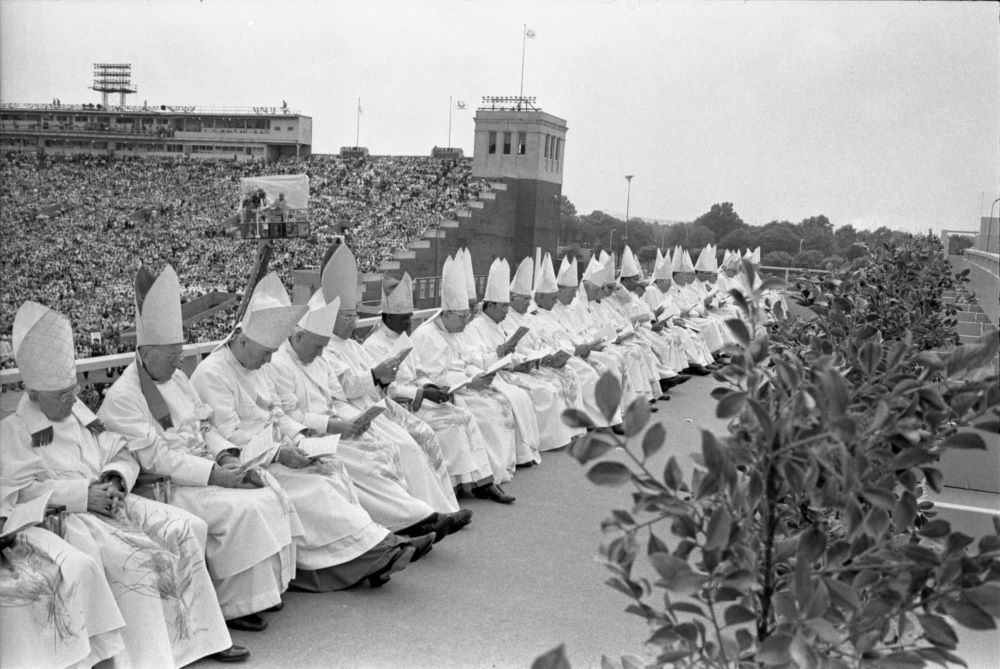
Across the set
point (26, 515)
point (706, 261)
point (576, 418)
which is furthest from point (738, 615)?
point (706, 261)

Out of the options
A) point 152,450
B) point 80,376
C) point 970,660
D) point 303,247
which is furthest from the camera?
point 303,247

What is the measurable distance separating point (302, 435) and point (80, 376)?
1.45 meters

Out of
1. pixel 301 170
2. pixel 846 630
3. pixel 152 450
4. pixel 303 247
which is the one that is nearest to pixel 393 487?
pixel 152 450

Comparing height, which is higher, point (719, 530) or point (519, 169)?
point (519, 169)

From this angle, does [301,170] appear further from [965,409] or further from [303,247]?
[965,409]

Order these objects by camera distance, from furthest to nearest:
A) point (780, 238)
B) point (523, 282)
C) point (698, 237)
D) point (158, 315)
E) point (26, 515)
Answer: point (698, 237), point (780, 238), point (523, 282), point (158, 315), point (26, 515)

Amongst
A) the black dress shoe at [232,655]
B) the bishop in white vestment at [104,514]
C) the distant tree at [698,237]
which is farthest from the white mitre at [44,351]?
the distant tree at [698,237]

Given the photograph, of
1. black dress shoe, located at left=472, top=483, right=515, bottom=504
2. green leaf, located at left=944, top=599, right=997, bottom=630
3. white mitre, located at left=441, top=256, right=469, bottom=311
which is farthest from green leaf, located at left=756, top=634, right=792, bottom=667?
white mitre, located at left=441, top=256, right=469, bottom=311

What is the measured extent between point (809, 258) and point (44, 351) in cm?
760

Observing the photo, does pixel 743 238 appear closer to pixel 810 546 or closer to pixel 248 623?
pixel 248 623

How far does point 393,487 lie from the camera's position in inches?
194

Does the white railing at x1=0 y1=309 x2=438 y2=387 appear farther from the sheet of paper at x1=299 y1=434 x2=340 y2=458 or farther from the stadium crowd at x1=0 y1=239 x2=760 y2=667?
the sheet of paper at x1=299 y1=434 x2=340 y2=458

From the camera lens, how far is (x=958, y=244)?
18.2 m

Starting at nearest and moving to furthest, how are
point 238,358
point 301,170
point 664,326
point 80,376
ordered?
point 238,358
point 80,376
point 664,326
point 301,170
